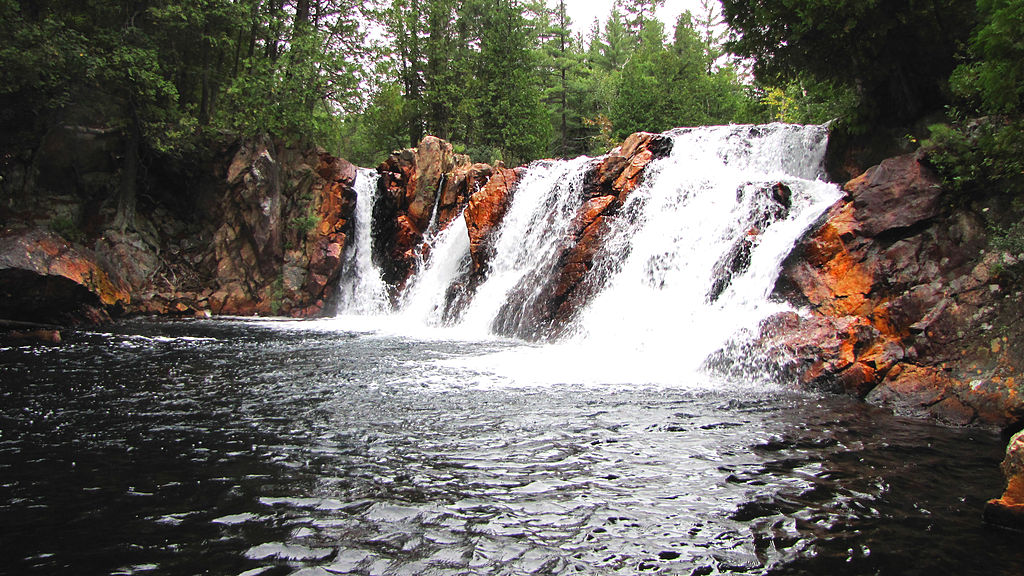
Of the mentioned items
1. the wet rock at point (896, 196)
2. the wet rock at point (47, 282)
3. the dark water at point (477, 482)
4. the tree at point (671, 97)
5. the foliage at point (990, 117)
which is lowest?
the dark water at point (477, 482)

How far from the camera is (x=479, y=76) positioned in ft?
114

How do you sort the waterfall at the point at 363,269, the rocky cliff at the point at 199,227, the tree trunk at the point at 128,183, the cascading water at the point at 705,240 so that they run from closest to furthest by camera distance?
the cascading water at the point at 705,240
the rocky cliff at the point at 199,227
the tree trunk at the point at 128,183
the waterfall at the point at 363,269

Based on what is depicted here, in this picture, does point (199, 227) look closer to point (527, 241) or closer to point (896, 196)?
point (527, 241)

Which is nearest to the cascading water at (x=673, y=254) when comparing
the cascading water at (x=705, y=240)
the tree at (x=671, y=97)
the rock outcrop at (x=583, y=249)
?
the cascading water at (x=705, y=240)

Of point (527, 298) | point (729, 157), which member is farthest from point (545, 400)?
point (729, 157)

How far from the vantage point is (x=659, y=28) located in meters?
50.9

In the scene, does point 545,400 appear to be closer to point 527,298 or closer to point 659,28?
point 527,298

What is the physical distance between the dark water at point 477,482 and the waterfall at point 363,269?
14785 millimetres

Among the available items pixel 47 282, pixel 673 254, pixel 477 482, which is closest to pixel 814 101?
pixel 673 254

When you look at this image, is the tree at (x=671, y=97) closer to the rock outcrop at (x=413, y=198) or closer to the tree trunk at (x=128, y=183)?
the rock outcrop at (x=413, y=198)

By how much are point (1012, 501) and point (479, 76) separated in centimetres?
3413

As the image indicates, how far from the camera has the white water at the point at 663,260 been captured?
37.8 ft

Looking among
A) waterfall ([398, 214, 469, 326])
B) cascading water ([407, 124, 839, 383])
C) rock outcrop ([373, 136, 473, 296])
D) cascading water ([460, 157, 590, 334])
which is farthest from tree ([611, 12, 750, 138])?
waterfall ([398, 214, 469, 326])

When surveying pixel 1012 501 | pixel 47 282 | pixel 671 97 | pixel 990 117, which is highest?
pixel 671 97
